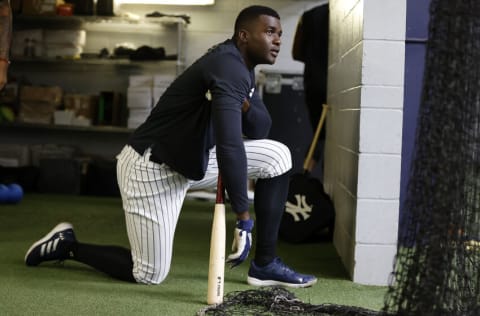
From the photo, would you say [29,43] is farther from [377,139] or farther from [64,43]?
[377,139]

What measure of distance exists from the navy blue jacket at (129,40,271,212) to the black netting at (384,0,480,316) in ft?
3.34

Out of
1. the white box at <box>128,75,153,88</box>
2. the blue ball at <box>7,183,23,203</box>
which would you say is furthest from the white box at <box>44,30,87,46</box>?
the blue ball at <box>7,183,23,203</box>

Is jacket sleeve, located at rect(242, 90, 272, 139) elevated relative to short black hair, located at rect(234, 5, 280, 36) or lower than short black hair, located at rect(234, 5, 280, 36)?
lower

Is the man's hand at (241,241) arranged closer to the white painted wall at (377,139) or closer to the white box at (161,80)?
the white painted wall at (377,139)

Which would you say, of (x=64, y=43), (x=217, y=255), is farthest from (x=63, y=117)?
(x=217, y=255)

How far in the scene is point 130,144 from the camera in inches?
131

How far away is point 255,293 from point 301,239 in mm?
1639

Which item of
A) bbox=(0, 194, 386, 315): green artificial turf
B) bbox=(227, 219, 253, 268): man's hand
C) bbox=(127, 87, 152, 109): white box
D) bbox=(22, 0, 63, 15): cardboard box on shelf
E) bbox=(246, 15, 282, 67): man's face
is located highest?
bbox=(22, 0, 63, 15): cardboard box on shelf

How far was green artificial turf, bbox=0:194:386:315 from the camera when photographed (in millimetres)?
2936

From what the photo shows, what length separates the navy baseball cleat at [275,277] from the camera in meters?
3.34

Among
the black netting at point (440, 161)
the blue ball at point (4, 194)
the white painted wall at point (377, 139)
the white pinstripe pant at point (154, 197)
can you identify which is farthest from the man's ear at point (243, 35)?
the blue ball at point (4, 194)

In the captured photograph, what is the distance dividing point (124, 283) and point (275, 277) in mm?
617

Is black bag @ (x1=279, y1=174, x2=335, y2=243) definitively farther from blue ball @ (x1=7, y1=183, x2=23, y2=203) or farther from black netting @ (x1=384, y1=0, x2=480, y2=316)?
black netting @ (x1=384, y1=0, x2=480, y2=316)

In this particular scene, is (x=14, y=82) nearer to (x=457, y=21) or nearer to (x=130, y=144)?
(x=130, y=144)
